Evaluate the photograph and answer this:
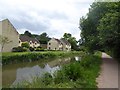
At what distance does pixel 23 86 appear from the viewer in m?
11.1

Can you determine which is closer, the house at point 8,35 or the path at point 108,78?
the path at point 108,78

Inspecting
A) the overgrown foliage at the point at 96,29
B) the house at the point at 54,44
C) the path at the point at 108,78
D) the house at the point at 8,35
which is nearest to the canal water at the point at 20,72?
the path at the point at 108,78

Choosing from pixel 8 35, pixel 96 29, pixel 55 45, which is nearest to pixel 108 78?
pixel 96 29

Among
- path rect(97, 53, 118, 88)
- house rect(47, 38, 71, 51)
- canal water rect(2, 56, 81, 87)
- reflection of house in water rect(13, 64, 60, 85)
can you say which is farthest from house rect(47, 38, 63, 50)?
path rect(97, 53, 118, 88)

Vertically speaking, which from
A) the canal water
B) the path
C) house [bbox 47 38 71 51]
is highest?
house [bbox 47 38 71 51]

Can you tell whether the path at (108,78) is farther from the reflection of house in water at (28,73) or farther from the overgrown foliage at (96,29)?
the overgrown foliage at (96,29)

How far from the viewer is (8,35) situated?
5250 cm

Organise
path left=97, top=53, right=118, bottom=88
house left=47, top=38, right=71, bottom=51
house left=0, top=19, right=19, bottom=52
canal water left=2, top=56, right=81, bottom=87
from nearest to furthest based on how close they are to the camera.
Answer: path left=97, top=53, right=118, bottom=88, canal water left=2, top=56, right=81, bottom=87, house left=0, top=19, right=19, bottom=52, house left=47, top=38, right=71, bottom=51

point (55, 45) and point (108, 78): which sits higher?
point (55, 45)

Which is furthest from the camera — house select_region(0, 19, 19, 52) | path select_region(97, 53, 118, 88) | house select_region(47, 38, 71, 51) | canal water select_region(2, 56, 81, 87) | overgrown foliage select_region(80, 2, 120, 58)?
house select_region(47, 38, 71, 51)

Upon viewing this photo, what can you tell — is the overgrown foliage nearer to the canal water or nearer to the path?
the path

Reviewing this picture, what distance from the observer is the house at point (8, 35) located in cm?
4959

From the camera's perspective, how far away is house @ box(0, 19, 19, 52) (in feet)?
163

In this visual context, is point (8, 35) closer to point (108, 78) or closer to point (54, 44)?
point (108, 78)
